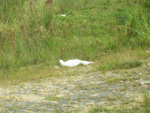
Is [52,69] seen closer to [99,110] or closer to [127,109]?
[99,110]

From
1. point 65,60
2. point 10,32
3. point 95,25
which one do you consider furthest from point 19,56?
point 95,25

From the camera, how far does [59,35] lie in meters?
6.93

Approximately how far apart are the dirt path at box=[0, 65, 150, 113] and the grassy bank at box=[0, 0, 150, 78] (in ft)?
2.85

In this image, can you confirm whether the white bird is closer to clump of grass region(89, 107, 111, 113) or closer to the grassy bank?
the grassy bank

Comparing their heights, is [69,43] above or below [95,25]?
below

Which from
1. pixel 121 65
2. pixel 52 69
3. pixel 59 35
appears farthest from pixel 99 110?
pixel 59 35

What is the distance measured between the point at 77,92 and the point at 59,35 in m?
3.30

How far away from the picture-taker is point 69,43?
6.84 metres

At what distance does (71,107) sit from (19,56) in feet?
11.7

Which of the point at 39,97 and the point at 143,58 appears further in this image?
the point at 143,58

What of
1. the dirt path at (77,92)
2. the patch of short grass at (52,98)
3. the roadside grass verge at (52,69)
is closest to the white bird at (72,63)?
the roadside grass verge at (52,69)

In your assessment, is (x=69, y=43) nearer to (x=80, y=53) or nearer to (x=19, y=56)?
(x=80, y=53)

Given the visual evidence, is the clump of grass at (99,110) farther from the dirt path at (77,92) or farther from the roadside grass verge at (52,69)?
the roadside grass verge at (52,69)

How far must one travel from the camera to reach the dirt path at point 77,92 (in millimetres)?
3172
